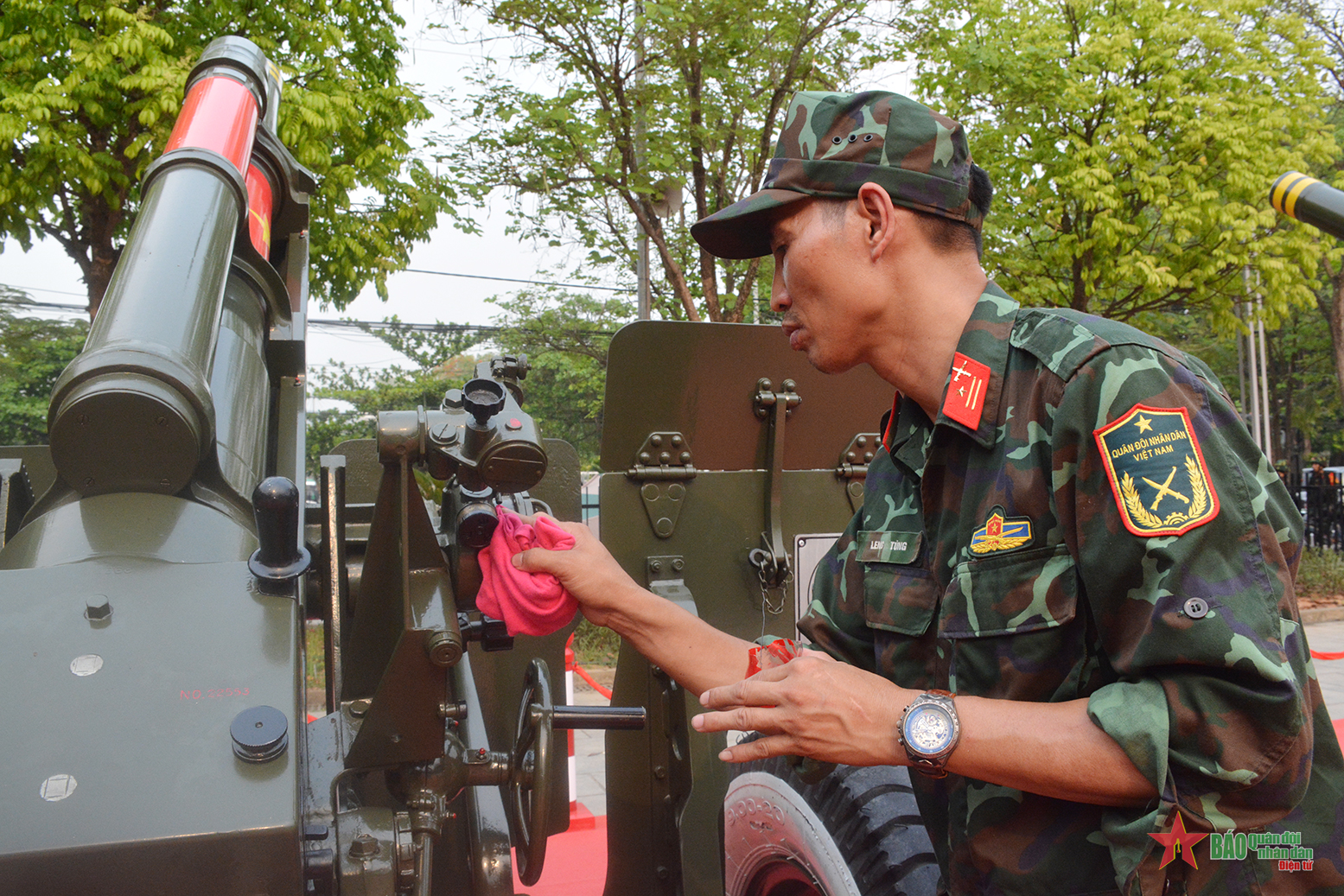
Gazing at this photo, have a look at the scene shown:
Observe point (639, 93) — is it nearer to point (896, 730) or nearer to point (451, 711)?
point (451, 711)

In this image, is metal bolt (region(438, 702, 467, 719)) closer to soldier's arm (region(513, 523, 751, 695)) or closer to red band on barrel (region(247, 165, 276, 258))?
soldier's arm (region(513, 523, 751, 695))

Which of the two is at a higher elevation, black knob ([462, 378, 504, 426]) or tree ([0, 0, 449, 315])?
tree ([0, 0, 449, 315])

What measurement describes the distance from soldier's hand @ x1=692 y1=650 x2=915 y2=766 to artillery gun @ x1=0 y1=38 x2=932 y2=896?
463 millimetres

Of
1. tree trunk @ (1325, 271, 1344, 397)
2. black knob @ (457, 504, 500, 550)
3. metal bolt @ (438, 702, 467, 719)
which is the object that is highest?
tree trunk @ (1325, 271, 1344, 397)

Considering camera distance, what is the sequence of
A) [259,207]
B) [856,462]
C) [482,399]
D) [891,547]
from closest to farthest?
[482,399], [891,547], [259,207], [856,462]

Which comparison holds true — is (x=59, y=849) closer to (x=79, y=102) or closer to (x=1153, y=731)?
(x=1153, y=731)

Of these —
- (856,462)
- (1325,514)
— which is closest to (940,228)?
(856,462)

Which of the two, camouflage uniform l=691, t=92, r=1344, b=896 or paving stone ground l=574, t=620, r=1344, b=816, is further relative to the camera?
paving stone ground l=574, t=620, r=1344, b=816

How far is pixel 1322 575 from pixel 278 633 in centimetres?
1383

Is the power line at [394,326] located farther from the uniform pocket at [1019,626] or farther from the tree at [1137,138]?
the uniform pocket at [1019,626]

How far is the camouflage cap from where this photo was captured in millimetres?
1695

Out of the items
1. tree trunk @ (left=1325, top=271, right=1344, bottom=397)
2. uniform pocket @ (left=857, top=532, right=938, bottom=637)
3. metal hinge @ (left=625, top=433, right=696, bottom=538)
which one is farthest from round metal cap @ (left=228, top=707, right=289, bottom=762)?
tree trunk @ (left=1325, top=271, right=1344, bottom=397)

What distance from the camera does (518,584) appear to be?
1.90 metres

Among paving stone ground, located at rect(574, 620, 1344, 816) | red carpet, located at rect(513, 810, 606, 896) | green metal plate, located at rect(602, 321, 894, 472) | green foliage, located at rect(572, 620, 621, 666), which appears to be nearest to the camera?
green metal plate, located at rect(602, 321, 894, 472)
